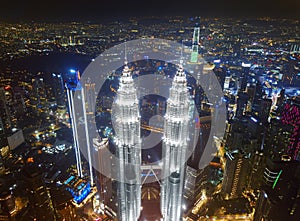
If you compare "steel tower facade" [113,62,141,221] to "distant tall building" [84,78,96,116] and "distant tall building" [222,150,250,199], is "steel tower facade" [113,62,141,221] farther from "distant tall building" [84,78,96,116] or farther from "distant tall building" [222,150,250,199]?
"distant tall building" [222,150,250,199]

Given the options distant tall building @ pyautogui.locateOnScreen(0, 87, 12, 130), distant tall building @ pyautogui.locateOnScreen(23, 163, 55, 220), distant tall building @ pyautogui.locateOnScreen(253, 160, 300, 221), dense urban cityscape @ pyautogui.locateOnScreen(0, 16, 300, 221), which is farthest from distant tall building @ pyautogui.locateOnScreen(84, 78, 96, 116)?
distant tall building @ pyautogui.locateOnScreen(253, 160, 300, 221)

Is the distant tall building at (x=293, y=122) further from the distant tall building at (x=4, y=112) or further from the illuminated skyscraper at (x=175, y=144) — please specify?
the distant tall building at (x=4, y=112)

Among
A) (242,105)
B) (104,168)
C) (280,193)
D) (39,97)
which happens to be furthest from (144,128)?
(39,97)

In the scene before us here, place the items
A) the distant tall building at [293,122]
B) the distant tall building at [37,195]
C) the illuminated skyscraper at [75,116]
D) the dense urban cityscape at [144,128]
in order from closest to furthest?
1. the distant tall building at [37,195]
2. the dense urban cityscape at [144,128]
3. the illuminated skyscraper at [75,116]
4. the distant tall building at [293,122]

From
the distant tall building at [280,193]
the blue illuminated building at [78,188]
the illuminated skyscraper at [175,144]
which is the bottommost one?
the blue illuminated building at [78,188]

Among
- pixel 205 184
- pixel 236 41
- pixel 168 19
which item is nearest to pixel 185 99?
pixel 168 19

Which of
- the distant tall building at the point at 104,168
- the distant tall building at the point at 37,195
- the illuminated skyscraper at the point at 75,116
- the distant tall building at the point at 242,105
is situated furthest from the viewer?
the distant tall building at the point at 242,105

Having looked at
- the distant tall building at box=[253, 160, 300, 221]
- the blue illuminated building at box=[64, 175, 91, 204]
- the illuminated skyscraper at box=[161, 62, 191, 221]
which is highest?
the illuminated skyscraper at box=[161, 62, 191, 221]

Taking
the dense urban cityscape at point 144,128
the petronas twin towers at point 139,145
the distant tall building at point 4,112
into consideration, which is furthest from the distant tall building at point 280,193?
the distant tall building at point 4,112
